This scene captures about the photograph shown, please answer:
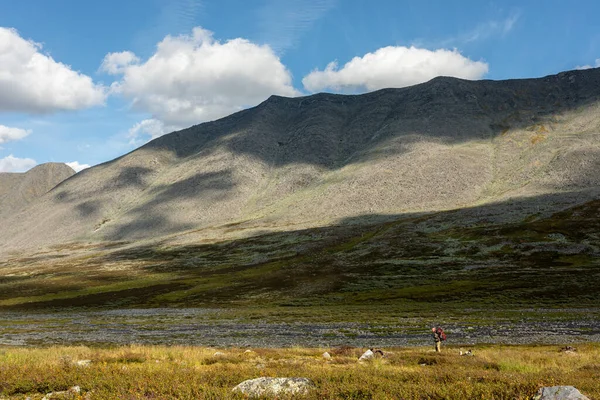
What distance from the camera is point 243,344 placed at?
44344 mm

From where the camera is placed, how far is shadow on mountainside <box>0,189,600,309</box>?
79.7 meters

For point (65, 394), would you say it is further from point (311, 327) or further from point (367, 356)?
point (311, 327)

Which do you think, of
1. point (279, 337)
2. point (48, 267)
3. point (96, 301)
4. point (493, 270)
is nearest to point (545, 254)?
point (493, 270)

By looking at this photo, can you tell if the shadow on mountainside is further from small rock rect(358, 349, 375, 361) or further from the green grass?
small rock rect(358, 349, 375, 361)

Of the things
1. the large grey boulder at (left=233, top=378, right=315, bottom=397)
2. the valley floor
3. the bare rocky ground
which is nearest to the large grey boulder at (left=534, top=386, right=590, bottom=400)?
the large grey boulder at (left=233, top=378, right=315, bottom=397)

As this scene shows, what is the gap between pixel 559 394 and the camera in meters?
10.3

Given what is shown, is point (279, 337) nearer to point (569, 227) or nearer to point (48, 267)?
point (569, 227)

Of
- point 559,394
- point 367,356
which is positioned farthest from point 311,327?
point 559,394

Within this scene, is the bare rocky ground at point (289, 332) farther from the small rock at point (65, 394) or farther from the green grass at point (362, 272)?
the small rock at point (65, 394)

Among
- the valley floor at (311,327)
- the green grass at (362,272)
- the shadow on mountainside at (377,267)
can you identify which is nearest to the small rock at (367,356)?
the valley floor at (311,327)

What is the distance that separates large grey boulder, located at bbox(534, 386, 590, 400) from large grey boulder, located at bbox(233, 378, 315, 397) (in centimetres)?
609

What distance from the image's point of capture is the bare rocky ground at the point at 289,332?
42625 millimetres

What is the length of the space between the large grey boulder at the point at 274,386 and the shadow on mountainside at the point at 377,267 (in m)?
62.4

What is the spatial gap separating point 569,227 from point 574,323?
84.3m
